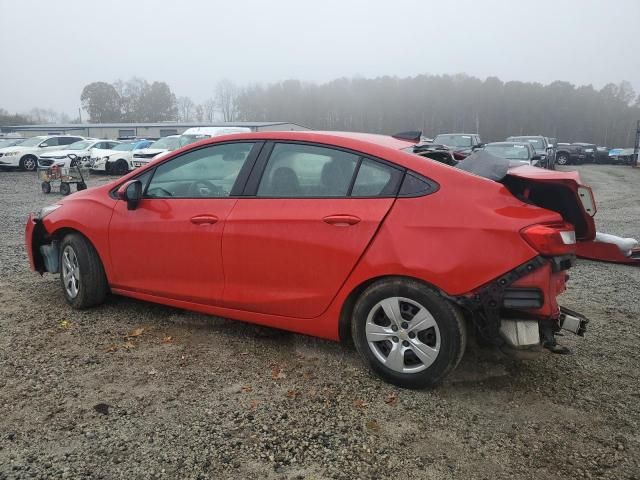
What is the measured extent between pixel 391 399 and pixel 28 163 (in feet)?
82.4

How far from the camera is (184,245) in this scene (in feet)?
12.4

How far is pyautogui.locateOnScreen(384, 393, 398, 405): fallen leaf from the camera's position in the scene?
3010mm

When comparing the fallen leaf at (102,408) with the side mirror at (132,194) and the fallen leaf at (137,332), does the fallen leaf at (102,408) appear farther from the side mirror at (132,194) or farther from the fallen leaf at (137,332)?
the side mirror at (132,194)

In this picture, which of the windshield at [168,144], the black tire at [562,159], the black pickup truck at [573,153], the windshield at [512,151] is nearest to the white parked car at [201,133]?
the windshield at [168,144]

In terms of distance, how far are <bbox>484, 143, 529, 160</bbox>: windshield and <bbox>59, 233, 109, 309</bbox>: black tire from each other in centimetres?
1486

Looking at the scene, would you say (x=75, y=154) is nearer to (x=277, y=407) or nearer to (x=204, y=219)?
(x=204, y=219)

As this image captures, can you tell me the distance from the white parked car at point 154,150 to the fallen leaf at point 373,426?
58.0ft

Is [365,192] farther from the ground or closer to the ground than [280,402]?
farther from the ground

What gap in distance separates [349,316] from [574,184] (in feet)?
5.36

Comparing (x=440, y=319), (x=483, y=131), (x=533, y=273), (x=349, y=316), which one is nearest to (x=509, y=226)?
(x=533, y=273)

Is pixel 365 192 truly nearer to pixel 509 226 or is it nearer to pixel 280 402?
pixel 509 226

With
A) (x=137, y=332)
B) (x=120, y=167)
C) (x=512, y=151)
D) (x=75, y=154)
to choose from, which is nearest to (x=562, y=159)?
(x=512, y=151)

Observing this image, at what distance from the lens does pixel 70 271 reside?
4.48 meters

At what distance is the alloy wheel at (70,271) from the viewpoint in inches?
173
